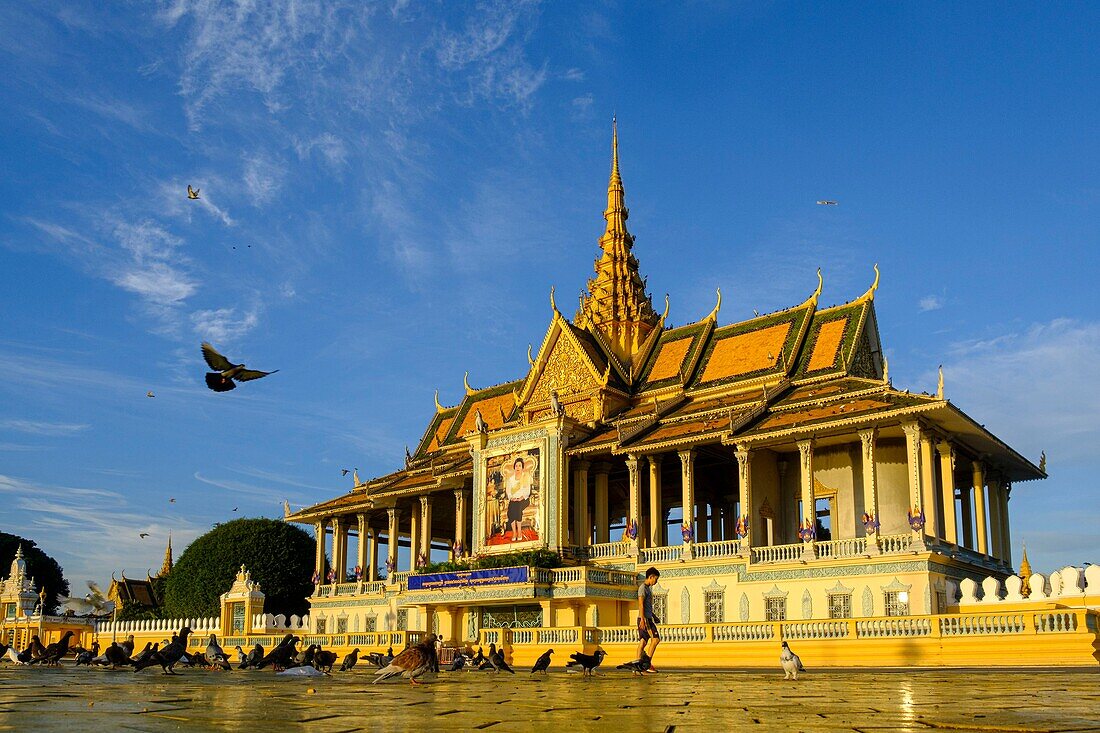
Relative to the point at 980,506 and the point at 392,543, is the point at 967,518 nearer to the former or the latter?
the point at 980,506

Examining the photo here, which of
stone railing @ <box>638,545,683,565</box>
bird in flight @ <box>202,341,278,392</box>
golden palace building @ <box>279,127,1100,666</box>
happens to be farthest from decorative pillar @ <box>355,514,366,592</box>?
bird in flight @ <box>202,341,278,392</box>

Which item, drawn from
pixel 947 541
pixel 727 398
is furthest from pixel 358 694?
pixel 727 398

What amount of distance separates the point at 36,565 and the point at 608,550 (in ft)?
179

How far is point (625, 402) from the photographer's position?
45.1 m

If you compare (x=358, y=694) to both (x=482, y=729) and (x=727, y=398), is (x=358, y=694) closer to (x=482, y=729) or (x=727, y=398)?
(x=482, y=729)

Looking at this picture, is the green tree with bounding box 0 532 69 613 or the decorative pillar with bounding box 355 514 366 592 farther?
the green tree with bounding box 0 532 69 613

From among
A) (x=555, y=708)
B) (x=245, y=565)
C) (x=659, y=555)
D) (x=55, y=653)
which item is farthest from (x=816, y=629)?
(x=245, y=565)

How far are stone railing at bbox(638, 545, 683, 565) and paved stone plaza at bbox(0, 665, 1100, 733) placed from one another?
74.0ft

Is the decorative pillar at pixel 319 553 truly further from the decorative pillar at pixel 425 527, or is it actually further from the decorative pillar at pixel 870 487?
the decorative pillar at pixel 870 487

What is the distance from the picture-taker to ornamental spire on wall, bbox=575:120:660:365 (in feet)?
164

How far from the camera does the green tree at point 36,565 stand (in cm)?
7519

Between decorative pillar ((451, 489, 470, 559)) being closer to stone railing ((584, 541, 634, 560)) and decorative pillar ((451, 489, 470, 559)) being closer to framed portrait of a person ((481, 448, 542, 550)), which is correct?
framed portrait of a person ((481, 448, 542, 550))

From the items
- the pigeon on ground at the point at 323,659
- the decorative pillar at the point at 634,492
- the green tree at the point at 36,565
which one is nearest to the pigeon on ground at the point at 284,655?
the pigeon on ground at the point at 323,659

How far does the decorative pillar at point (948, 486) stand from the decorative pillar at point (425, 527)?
21039 millimetres
